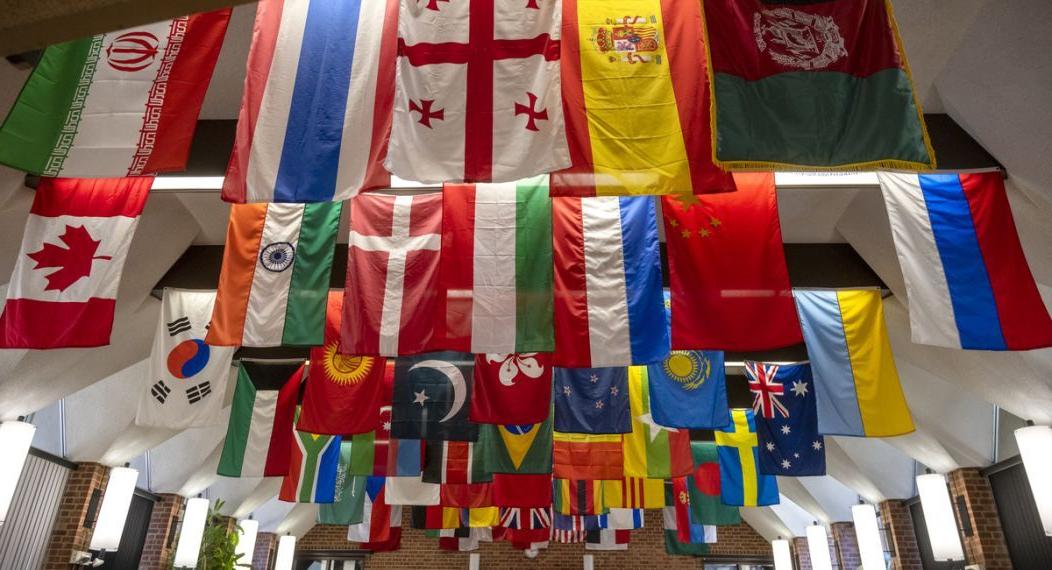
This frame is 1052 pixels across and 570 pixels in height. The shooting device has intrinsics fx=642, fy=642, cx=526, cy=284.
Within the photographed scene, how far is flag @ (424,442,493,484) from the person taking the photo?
8.58 meters

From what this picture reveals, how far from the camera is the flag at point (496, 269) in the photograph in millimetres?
4488

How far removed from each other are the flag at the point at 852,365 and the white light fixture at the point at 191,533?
1047cm

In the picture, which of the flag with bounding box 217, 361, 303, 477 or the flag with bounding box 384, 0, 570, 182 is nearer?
the flag with bounding box 384, 0, 570, 182

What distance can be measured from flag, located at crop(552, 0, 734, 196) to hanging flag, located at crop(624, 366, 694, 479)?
484 centimetres

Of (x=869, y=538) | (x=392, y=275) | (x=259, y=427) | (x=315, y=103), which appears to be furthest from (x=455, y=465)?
(x=869, y=538)

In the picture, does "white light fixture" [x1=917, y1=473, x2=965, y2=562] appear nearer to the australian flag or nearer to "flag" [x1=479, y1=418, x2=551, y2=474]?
the australian flag

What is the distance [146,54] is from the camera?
11.6 ft

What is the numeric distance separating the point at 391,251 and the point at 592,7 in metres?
2.19

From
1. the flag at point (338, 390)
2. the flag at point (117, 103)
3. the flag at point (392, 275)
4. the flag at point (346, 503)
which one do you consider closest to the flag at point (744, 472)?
the flag at point (338, 390)

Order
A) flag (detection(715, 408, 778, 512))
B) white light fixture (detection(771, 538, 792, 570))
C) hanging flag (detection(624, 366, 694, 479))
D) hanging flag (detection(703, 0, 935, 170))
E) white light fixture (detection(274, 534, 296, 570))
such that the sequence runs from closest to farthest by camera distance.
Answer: hanging flag (detection(703, 0, 935, 170))
hanging flag (detection(624, 366, 694, 479))
flag (detection(715, 408, 778, 512))
white light fixture (detection(771, 538, 792, 570))
white light fixture (detection(274, 534, 296, 570))

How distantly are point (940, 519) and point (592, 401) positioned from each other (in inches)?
217

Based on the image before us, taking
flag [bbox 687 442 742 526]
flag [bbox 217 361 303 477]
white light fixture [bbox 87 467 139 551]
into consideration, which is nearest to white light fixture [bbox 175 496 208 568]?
white light fixture [bbox 87 467 139 551]

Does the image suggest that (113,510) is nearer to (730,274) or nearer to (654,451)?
(654,451)

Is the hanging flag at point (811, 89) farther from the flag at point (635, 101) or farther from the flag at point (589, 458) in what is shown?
the flag at point (589, 458)
